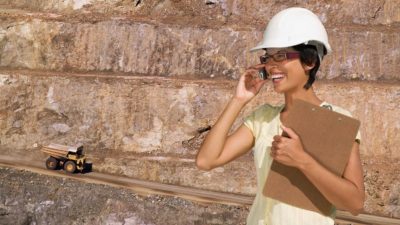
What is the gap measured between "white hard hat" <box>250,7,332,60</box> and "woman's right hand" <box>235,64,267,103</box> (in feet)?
0.87

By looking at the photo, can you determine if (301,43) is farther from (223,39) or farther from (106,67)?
(106,67)

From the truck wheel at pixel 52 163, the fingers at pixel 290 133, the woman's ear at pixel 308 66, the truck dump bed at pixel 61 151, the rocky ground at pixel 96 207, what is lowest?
the rocky ground at pixel 96 207

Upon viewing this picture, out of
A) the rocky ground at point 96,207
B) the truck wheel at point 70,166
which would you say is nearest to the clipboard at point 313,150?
the rocky ground at point 96,207

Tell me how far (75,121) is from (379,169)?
11019 millimetres

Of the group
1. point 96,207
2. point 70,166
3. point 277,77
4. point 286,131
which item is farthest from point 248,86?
point 70,166

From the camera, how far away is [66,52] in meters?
19.5

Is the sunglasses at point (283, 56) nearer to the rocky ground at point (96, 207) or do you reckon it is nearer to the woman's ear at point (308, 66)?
the woman's ear at point (308, 66)

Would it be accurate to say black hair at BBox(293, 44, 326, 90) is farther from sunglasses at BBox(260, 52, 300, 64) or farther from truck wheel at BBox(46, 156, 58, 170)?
truck wheel at BBox(46, 156, 58, 170)

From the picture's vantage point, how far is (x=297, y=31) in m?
2.83

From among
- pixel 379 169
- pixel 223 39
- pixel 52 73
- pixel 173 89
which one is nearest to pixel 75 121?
pixel 52 73

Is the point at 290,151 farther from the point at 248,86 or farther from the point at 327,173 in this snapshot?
the point at 248,86

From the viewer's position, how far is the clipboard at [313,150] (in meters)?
2.63

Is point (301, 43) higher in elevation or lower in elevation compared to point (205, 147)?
higher

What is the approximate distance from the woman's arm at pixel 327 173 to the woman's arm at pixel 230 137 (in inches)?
20.5
